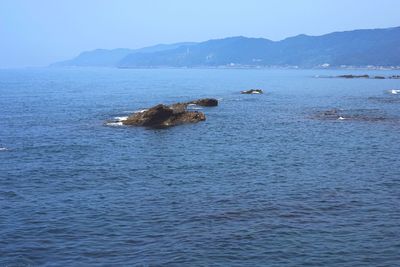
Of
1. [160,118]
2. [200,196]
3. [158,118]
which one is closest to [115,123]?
[158,118]

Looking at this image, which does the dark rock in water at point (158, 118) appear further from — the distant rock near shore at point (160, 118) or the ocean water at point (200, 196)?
the ocean water at point (200, 196)

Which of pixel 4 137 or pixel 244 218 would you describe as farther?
pixel 4 137

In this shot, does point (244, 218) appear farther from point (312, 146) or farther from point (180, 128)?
point (180, 128)

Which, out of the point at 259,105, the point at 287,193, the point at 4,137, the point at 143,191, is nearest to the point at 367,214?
the point at 287,193

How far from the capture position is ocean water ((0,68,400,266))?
24.9 m

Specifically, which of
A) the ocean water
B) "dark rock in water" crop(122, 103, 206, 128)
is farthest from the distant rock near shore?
the ocean water

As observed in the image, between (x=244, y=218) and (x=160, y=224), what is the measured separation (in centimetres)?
528

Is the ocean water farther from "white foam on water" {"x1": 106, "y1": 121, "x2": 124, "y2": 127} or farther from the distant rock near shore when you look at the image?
the distant rock near shore

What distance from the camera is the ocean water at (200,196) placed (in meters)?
24.9

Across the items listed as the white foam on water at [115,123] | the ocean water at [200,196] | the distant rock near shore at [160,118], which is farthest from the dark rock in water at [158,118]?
the ocean water at [200,196]

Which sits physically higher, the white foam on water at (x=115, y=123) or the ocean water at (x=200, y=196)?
the white foam on water at (x=115, y=123)

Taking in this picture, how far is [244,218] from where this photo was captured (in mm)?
29734

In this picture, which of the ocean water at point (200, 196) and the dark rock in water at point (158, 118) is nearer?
the ocean water at point (200, 196)

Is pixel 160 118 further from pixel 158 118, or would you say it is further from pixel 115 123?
pixel 115 123
